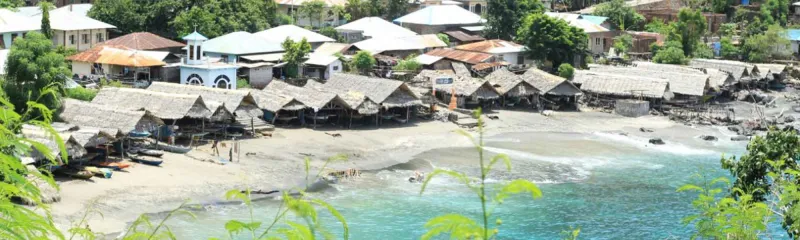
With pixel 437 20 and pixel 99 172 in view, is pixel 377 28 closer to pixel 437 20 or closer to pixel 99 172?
pixel 437 20

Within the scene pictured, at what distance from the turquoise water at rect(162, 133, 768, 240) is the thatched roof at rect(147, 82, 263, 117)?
5433mm

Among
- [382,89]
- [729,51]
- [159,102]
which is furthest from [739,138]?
[159,102]

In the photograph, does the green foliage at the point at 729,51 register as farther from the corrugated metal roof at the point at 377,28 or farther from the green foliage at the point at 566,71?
the corrugated metal roof at the point at 377,28

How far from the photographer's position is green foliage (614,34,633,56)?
58463 mm

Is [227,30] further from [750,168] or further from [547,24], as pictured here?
[750,168]

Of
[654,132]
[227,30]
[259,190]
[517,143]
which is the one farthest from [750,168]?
[227,30]

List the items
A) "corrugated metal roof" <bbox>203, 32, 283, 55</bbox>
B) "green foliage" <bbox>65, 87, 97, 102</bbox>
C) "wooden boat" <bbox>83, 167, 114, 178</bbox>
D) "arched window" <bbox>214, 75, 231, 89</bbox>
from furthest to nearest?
"corrugated metal roof" <bbox>203, 32, 283, 55</bbox> → "arched window" <bbox>214, 75, 231, 89</bbox> → "green foliage" <bbox>65, 87, 97, 102</bbox> → "wooden boat" <bbox>83, 167, 114, 178</bbox>

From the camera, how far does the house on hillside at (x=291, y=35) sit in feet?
166

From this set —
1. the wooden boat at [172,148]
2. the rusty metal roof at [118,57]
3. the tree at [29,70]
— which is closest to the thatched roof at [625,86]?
the rusty metal roof at [118,57]

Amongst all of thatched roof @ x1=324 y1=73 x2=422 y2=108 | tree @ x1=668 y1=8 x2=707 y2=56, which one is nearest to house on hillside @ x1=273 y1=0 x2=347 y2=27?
tree @ x1=668 y1=8 x2=707 y2=56

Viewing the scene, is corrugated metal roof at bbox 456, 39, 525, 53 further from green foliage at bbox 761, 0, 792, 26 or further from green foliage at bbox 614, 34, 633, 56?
green foliage at bbox 761, 0, 792, 26

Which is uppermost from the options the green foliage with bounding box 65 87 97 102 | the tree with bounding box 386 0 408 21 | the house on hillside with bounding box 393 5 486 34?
the tree with bounding box 386 0 408 21

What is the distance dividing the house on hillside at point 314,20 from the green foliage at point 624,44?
16.2 meters

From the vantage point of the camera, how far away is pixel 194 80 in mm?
41656
